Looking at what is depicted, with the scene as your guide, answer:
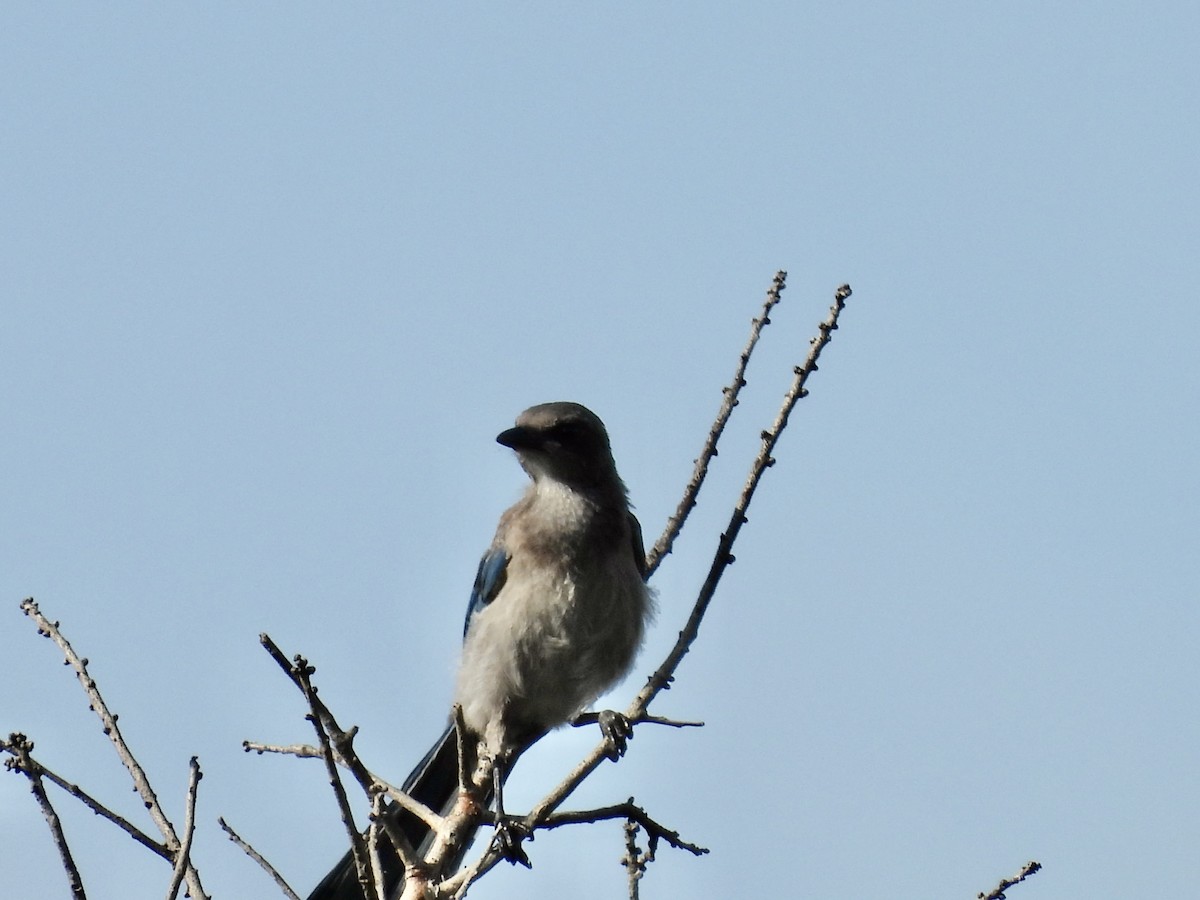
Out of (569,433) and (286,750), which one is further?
(569,433)

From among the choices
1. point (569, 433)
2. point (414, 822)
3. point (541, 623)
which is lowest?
point (414, 822)

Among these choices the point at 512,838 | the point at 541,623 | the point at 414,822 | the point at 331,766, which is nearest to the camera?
the point at 331,766

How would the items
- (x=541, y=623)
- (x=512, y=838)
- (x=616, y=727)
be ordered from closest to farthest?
1. (x=512, y=838)
2. (x=616, y=727)
3. (x=541, y=623)

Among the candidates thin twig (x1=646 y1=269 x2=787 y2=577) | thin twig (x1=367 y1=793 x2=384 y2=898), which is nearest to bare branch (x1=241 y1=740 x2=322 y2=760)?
thin twig (x1=367 y1=793 x2=384 y2=898)

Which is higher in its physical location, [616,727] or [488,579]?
[488,579]

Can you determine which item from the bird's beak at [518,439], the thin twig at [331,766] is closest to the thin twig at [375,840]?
the thin twig at [331,766]

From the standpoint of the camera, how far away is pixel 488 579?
6977 millimetres

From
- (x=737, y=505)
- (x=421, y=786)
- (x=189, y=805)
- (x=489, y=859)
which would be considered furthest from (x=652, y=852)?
(x=421, y=786)

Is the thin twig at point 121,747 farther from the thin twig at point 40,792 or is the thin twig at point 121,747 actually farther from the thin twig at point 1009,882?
the thin twig at point 1009,882

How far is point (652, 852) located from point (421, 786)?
2121 millimetres

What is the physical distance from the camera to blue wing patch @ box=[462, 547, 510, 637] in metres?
6.89

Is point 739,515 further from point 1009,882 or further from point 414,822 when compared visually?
point 414,822

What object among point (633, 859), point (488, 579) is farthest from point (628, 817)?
point (488, 579)

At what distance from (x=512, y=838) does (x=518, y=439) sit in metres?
2.69
